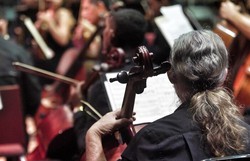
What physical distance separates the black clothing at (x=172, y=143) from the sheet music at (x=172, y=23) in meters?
1.39

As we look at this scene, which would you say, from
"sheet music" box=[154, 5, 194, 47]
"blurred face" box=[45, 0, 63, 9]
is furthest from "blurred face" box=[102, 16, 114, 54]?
"blurred face" box=[45, 0, 63, 9]

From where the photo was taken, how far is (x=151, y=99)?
212 cm

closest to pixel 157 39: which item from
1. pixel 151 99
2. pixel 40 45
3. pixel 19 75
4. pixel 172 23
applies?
pixel 172 23

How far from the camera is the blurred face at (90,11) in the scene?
4383mm

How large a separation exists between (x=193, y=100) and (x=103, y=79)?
64cm

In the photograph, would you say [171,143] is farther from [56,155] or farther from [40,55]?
[40,55]

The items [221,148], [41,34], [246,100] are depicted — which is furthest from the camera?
[41,34]

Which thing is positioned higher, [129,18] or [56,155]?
[129,18]

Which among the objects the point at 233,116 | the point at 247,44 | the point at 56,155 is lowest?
the point at 56,155

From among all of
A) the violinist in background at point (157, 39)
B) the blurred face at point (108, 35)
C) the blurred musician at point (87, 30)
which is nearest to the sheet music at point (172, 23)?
the violinist in background at point (157, 39)

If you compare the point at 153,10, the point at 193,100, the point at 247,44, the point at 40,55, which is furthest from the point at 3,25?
the point at 193,100

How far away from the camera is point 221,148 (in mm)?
1532

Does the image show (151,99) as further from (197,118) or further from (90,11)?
(90,11)

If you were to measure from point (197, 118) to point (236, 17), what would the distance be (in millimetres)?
1434
